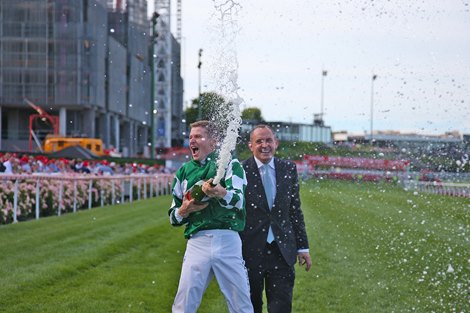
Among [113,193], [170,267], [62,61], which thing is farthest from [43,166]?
[62,61]

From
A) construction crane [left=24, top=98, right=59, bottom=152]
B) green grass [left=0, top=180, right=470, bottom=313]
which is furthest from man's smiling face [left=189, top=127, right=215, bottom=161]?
construction crane [left=24, top=98, right=59, bottom=152]

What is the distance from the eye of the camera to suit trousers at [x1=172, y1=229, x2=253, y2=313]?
4.86 meters

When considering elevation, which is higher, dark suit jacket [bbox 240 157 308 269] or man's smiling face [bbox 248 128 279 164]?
man's smiling face [bbox 248 128 279 164]

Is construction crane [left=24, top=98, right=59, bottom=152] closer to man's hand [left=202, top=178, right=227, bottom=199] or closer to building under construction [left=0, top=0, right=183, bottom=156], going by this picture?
building under construction [left=0, top=0, right=183, bottom=156]

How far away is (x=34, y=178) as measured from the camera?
17.5 metres

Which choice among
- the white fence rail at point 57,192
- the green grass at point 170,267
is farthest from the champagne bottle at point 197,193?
the white fence rail at point 57,192

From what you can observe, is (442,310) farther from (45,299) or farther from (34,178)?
(34,178)

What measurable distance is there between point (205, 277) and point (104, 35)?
2504 inches

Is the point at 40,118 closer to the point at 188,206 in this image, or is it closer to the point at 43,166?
the point at 43,166

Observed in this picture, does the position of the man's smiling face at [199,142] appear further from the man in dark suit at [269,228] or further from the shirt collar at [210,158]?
the man in dark suit at [269,228]

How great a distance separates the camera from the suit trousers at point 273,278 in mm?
5617

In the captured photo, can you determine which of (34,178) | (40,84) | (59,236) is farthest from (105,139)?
(59,236)

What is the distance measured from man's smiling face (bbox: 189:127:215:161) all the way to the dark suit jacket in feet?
2.52

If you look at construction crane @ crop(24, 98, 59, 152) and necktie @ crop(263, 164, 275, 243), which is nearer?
necktie @ crop(263, 164, 275, 243)
